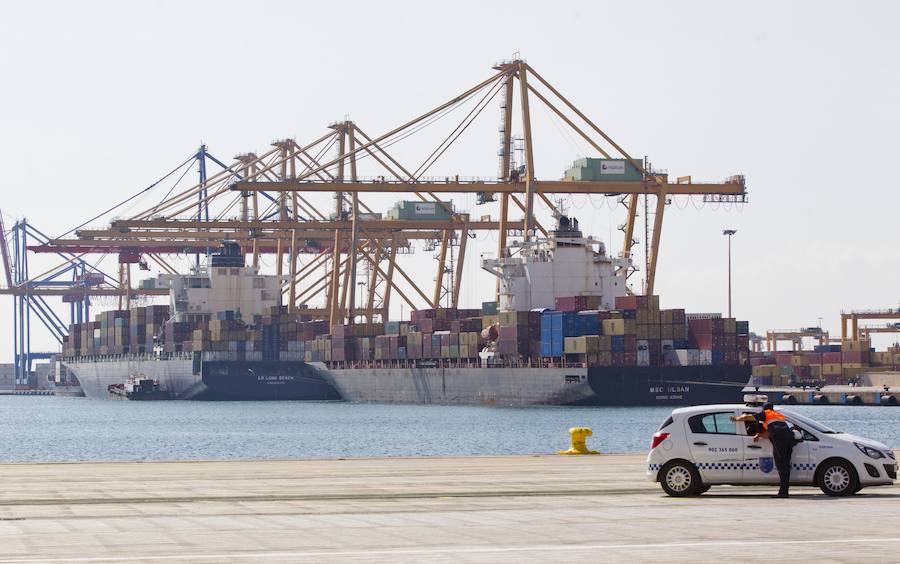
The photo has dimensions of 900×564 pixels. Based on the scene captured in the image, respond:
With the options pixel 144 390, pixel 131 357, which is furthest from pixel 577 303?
pixel 131 357

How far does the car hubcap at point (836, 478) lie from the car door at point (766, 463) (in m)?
0.21

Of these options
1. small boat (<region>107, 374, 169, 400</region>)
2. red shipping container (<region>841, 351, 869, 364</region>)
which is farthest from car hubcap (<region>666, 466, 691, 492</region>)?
small boat (<region>107, 374, 169, 400</region>)

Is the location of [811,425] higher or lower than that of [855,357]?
lower

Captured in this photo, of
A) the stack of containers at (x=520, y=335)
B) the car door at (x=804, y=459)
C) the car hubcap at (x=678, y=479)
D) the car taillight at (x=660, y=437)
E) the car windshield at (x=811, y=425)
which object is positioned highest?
the stack of containers at (x=520, y=335)

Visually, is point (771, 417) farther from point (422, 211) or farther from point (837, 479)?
point (422, 211)

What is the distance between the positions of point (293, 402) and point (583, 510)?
107 metres

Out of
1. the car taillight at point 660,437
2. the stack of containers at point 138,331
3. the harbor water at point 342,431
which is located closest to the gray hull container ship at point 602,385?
the harbor water at point 342,431

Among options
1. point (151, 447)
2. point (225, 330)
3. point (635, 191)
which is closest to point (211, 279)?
point (225, 330)

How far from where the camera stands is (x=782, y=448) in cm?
2066

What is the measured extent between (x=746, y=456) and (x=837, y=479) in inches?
47.0

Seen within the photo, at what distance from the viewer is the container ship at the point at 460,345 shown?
3509 inches

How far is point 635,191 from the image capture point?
10056 cm

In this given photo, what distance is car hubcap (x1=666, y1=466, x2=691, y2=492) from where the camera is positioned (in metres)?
21.3

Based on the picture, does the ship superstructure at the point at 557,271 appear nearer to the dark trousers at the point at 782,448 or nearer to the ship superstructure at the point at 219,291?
the ship superstructure at the point at 219,291
